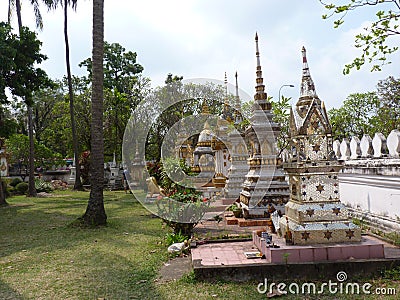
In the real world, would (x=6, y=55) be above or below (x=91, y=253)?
above

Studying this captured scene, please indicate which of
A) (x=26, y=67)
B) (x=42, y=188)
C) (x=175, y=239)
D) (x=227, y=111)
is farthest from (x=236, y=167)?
(x=42, y=188)

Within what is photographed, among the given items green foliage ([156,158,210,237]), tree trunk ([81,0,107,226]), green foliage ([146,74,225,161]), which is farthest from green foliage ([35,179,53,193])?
green foliage ([156,158,210,237])

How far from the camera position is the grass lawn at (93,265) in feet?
16.2

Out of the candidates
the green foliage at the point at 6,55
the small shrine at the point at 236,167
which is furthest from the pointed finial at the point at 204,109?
the green foliage at the point at 6,55

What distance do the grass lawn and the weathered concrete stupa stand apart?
40.3 inches

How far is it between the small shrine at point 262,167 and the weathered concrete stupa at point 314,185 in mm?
3745

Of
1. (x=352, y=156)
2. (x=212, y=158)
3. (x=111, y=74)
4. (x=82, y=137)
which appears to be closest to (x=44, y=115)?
(x=111, y=74)

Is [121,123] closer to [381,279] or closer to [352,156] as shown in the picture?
[352,156]

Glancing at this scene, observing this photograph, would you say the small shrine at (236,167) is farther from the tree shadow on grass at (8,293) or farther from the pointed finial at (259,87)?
the tree shadow on grass at (8,293)

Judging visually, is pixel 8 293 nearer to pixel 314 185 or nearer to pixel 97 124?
pixel 314 185

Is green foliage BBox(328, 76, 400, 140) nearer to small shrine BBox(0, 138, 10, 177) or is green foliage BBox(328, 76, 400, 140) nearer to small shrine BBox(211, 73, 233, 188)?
small shrine BBox(211, 73, 233, 188)

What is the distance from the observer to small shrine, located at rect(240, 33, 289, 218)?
33.6 ft

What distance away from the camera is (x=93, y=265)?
254 inches

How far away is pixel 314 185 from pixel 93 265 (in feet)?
13.5
